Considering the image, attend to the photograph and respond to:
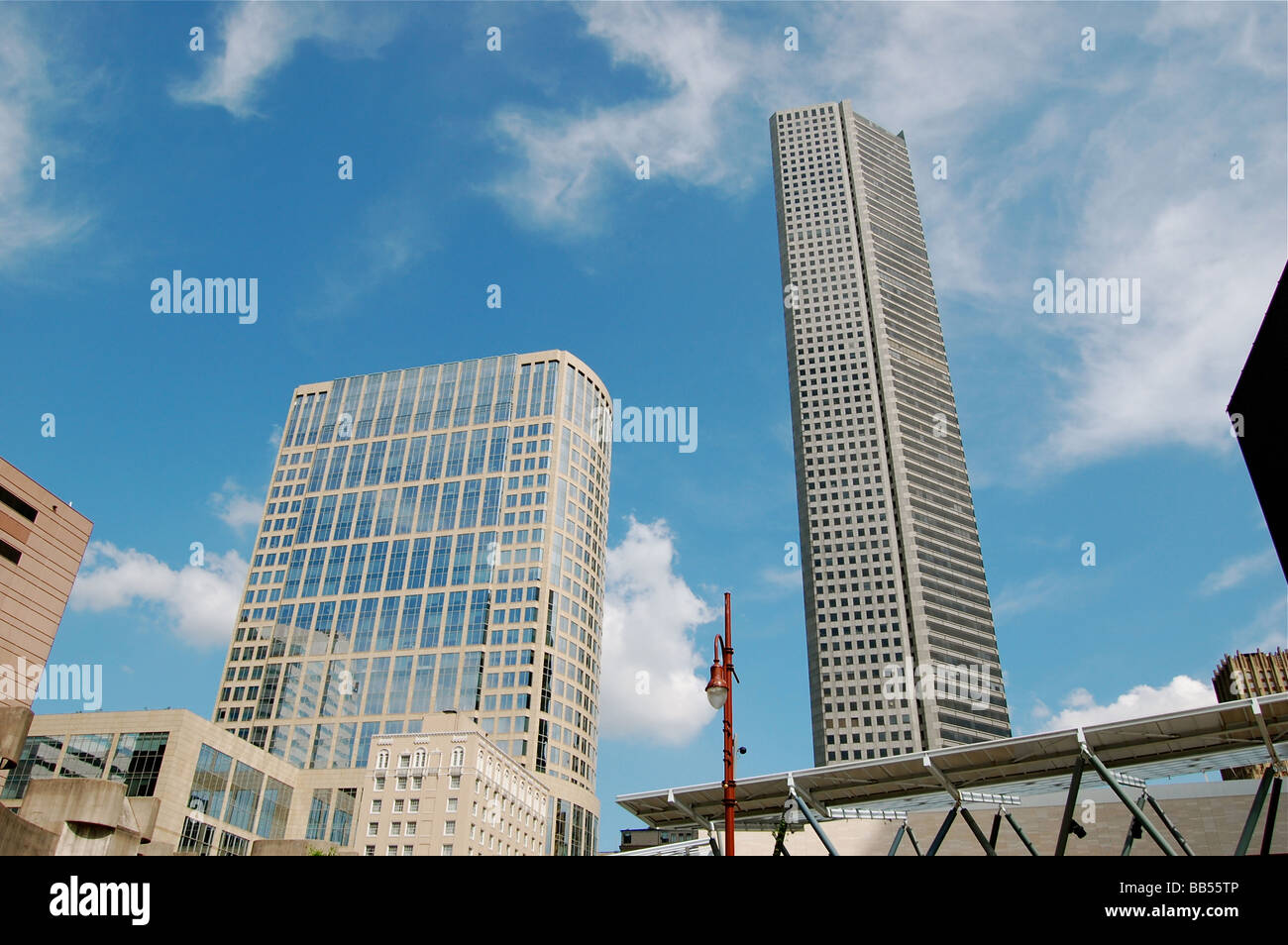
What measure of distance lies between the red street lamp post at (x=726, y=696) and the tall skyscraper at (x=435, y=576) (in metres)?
102

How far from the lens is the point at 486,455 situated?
463ft

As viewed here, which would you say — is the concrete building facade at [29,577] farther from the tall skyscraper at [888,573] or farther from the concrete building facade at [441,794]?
the tall skyscraper at [888,573]

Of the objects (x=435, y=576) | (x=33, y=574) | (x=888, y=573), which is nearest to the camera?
(x=33, y=574)

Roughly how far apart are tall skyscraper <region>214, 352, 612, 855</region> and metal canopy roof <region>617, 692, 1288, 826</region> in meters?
74.2

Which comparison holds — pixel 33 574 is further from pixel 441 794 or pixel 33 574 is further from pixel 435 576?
pixel 435 576

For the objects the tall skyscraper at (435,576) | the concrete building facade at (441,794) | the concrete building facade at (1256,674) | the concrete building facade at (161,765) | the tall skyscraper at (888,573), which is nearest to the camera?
the concrete building facade at (161,765)

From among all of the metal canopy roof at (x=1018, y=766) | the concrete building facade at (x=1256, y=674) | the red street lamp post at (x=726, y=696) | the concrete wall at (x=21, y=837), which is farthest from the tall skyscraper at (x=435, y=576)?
the concrete building facade at (x=1256, y=674)

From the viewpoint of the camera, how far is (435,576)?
13200 cm

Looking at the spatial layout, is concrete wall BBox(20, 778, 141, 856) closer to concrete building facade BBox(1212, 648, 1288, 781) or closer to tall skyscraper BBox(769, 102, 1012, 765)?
tall skyscraper BBox(769, 102, 1012, 765)

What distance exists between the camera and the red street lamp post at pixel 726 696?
1728 centimetres

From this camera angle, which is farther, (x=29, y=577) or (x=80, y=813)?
(x=29, y=577)

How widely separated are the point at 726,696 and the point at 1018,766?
27781 mm

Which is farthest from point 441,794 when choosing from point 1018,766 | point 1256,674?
point 1256,674
